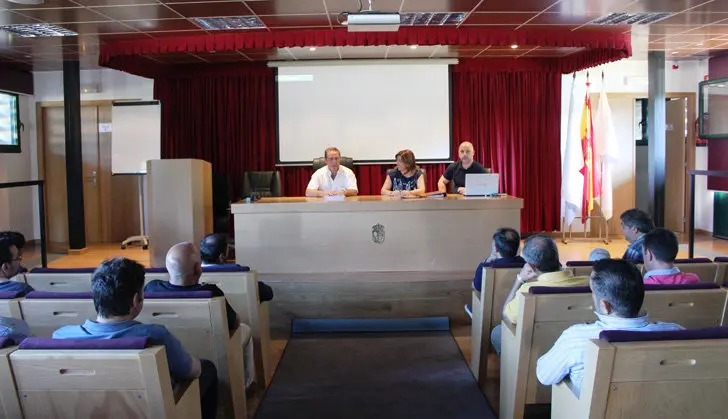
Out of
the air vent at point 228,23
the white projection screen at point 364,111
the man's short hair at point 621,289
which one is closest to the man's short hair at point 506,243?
the man's short hair at point 621,289

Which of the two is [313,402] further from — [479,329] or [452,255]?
[452,255]

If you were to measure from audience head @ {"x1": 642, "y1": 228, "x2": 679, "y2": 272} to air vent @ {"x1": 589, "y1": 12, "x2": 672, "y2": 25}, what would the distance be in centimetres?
354

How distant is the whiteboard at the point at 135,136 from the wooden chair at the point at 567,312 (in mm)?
6945

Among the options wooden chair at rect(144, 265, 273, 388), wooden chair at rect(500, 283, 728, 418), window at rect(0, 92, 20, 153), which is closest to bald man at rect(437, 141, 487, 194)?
wooden chair at rect(144, 265, 273, 388)

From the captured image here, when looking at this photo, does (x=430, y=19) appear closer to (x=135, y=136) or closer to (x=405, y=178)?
(x=405, y=178)

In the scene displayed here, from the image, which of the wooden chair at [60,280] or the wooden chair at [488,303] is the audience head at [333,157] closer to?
the wooden chair at [488,303]

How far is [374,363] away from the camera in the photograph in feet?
13.1

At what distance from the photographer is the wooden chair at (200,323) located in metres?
2.56

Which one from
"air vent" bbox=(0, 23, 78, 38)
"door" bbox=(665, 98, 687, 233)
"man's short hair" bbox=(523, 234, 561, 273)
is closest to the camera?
"man's short hair" bbox=(523, 234, 561, 273)

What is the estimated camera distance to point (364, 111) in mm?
8531

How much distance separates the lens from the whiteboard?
28.2 ft

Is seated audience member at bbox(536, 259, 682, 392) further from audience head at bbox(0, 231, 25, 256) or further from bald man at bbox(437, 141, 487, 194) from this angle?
bald man at bbox(437, 141, 487, 194)

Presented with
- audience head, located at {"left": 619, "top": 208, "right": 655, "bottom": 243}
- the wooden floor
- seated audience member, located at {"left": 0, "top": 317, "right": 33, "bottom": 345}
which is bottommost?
the wooden floor

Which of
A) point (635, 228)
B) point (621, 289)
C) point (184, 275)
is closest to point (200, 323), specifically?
point (184, 275)
